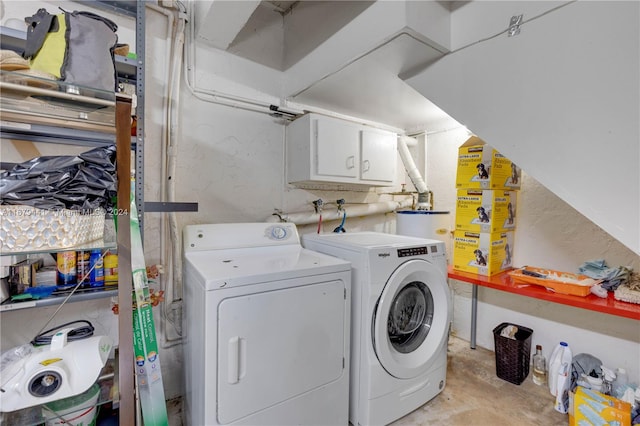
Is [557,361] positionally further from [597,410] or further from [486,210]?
[486,210]

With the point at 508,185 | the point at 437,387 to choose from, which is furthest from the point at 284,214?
the point at 508,185

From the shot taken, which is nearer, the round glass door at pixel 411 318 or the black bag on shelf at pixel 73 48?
the black bag on shelf at pixel 73 48

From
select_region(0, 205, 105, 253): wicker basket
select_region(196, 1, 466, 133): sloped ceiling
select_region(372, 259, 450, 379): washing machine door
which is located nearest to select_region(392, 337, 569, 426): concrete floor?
select_region(372, 259, 450, 379): washing machine door

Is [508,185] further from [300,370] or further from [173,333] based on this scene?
[173,333]

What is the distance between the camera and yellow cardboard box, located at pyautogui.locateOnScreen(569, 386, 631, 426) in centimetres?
138

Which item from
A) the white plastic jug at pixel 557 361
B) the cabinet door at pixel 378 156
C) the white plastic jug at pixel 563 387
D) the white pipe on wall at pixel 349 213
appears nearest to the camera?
the white plastic jug at pixel 563 387

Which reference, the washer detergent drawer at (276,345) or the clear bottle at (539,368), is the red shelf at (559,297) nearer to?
the clear bottle at (539,368)

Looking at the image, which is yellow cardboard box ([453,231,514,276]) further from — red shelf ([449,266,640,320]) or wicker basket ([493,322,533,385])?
wicker basket ([493,322,533,385])

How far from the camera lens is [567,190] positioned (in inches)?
46.2

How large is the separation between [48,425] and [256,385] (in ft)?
2.53

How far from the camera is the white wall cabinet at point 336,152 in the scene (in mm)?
2021

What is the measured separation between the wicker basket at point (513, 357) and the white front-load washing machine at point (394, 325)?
527 mm

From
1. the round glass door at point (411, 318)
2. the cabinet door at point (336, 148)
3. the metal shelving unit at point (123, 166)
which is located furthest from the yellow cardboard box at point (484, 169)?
the metal shelving unit at point (123, 166)

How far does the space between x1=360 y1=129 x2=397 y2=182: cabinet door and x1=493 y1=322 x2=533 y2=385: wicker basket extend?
1.50 m
